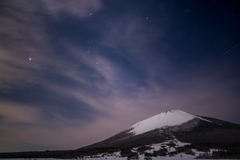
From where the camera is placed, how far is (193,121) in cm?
10206

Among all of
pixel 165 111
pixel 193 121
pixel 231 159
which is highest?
pixel 165 111

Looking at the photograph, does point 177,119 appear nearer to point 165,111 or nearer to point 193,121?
point 193,121

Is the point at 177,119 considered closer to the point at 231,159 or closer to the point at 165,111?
the point at 165,111

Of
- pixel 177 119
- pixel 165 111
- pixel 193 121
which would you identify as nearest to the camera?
pixel 193 121

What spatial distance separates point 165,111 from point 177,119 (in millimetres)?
26697

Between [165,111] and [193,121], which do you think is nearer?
[193,121]

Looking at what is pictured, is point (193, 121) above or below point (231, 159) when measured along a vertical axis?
above

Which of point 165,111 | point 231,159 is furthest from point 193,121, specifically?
point 231,159

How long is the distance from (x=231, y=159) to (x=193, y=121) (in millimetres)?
94598

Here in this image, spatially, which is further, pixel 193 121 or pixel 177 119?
pixel 177 119

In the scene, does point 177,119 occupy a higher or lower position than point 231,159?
higher

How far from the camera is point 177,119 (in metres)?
110

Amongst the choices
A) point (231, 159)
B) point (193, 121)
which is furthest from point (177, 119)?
point (231, 159)

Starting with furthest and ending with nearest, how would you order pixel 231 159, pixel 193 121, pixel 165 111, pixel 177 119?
pixel 165 111 → pixel 177 119 → pixel 193 121 → pixel 231 159
